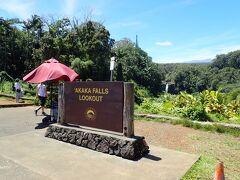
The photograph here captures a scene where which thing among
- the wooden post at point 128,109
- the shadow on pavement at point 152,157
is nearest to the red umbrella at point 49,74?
the wooden post at point 128,109

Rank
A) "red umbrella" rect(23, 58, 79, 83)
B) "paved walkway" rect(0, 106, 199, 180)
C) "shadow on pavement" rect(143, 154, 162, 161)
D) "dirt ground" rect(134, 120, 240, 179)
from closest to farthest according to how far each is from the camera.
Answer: "paved walkway" rect(0, 106, 199, 180) < "shadow on pavement" rect(143, 154, 162, 161) < "dirt ground" rect(134, 120, 240, 179) < "red umbrella" rect(23, 58, 79, 83)

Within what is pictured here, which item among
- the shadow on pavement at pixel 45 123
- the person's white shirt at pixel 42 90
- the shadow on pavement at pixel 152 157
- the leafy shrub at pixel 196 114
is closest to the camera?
the shadow on pavement at pixel 152 157

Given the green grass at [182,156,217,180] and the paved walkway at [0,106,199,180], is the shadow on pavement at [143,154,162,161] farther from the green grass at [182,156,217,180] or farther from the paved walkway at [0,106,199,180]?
the green grass at [182,156,217,180]

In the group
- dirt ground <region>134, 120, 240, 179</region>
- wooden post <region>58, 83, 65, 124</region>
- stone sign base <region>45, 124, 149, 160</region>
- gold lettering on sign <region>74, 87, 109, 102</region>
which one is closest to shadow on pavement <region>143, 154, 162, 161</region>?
stone sign base <region>45, 124, 149, 160</region>

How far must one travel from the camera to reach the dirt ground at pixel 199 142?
6.79m

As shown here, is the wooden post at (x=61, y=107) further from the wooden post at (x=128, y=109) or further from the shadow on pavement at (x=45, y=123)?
the wooden post at (x=128, y=109)

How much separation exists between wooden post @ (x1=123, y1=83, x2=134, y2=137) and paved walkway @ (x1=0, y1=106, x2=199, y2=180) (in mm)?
680

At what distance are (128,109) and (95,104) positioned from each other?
1.10 meters

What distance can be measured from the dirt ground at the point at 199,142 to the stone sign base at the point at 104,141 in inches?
56.3

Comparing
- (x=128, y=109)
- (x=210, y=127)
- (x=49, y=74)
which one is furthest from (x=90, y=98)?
(x=210, y=127)

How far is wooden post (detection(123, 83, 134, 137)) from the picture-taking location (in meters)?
6.84

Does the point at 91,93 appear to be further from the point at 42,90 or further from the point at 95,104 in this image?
the point at 42,90

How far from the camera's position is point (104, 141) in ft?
23.4

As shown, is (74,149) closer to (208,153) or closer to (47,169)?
(47,169)
